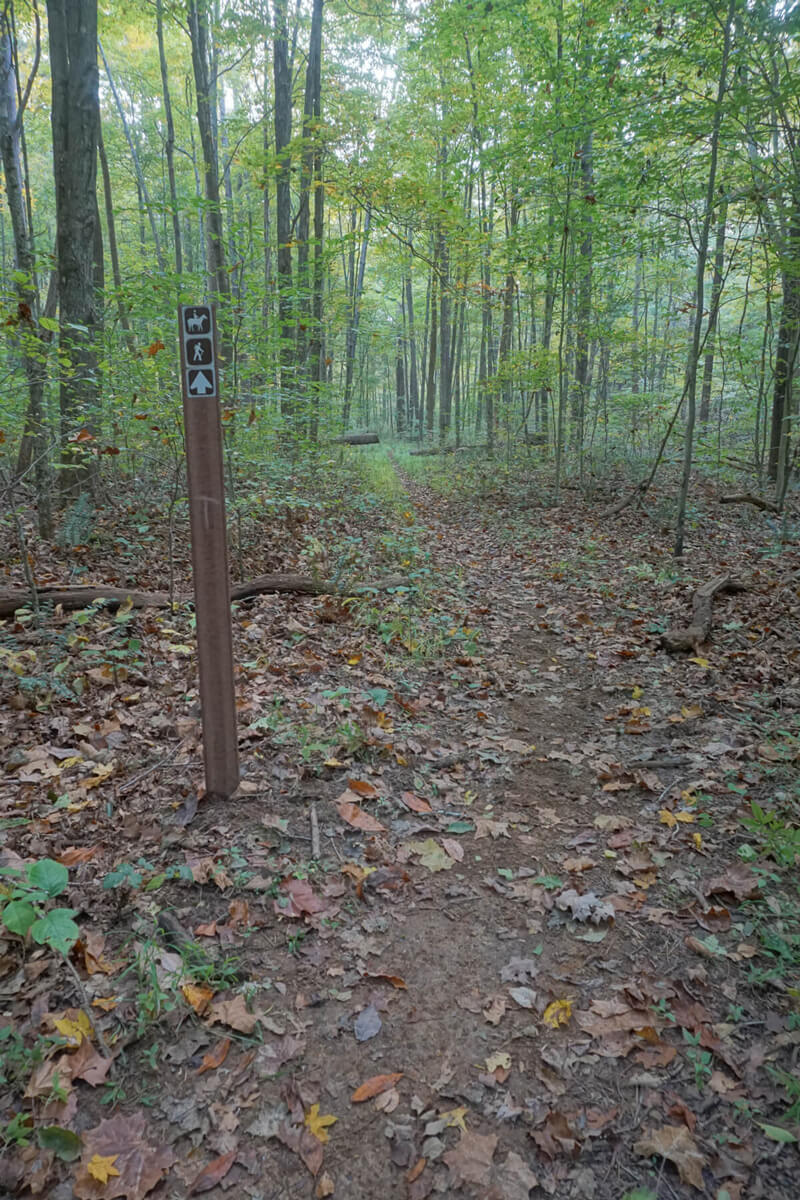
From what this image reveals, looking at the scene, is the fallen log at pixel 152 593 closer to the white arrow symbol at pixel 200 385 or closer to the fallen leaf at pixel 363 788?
the fallen leaf at pixel 363 788

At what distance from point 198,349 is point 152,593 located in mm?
3480

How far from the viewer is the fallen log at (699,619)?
5.37 metres

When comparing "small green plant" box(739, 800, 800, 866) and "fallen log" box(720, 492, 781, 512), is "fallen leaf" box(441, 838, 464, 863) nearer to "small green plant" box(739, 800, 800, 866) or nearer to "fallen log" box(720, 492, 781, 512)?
"small green plant" box(739, 800, 800, 866)

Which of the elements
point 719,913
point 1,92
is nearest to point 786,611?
point 719,913

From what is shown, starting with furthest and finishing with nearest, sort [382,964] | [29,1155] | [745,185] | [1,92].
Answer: [745,185] < [1,92] < [382,964] < [29,1155]

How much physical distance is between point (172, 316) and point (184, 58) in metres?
19.8

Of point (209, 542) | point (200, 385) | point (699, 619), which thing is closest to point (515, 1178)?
point (209, 542)

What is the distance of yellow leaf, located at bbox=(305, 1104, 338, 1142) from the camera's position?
1878 mm

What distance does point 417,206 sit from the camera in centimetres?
927

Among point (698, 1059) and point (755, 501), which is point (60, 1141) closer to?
point (698, 1059)

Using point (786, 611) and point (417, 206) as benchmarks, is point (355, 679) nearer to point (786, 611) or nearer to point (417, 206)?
point (786, 611)

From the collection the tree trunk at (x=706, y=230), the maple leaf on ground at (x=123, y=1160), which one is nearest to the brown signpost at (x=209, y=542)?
the maple leaf on ground at (x=123, y=1160)

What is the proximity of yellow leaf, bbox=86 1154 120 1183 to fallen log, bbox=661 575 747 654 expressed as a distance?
4992 mm

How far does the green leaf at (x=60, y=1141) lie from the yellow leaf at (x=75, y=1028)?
27 cm
